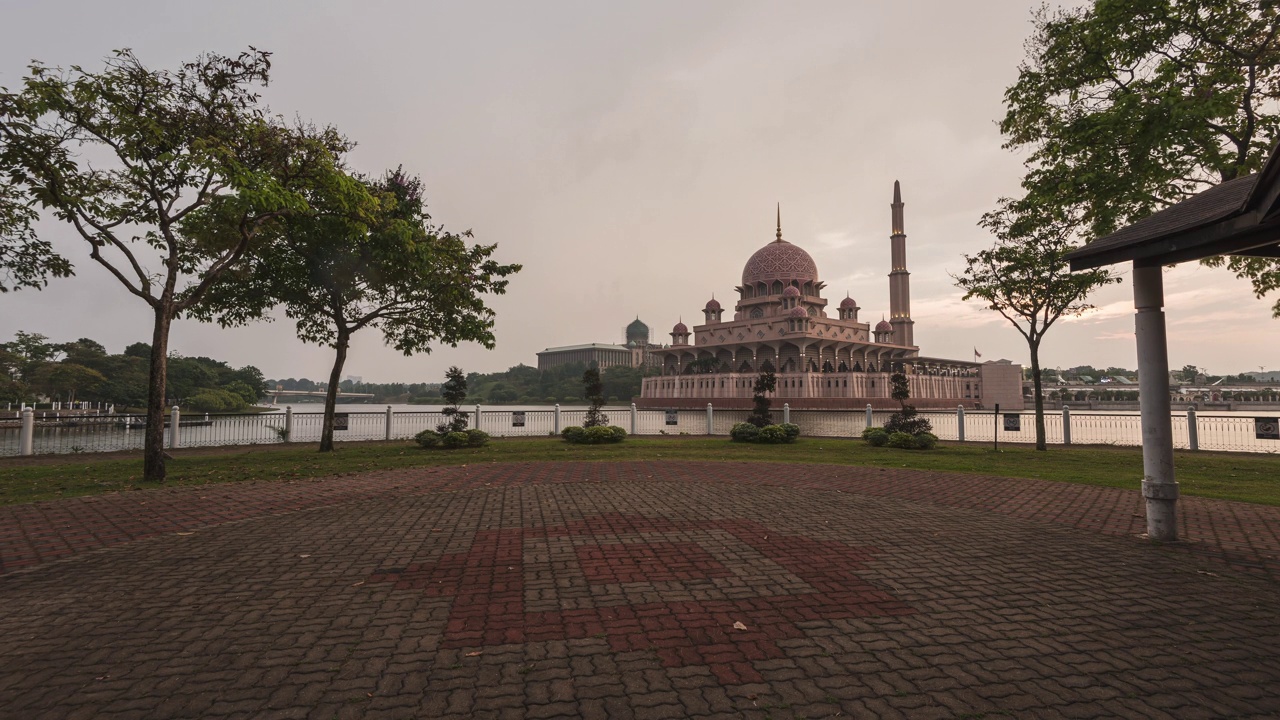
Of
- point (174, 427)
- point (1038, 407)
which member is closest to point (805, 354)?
point (1038, 407)

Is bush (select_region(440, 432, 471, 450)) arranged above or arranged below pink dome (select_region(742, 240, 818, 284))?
below

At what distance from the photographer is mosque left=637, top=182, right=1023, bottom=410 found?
220 ft

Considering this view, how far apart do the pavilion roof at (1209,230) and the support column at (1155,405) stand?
0.36m

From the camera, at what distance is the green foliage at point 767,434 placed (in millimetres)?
20328

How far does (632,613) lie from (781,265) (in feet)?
255

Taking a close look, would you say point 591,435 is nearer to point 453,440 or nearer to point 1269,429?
point 453,440

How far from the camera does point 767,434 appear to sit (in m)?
20.3

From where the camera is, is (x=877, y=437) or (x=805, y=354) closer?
(x=877, y=437)

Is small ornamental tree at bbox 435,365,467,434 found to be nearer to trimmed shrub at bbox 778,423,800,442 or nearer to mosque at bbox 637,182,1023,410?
trimmed shrub at bbox 778,423,800,442

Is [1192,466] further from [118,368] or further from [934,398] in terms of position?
[118,368]

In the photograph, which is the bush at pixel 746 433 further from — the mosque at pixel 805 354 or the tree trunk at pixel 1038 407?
the mosque at pixel 805 354

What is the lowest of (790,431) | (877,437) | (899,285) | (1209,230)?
(877,437)

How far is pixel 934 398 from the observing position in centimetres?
7156

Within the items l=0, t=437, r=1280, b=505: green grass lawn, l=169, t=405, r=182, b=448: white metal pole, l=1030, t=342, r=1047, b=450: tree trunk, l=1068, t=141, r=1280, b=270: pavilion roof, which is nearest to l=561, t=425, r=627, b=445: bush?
l=0, t=437, r=1280, b=505: green grass lawn
